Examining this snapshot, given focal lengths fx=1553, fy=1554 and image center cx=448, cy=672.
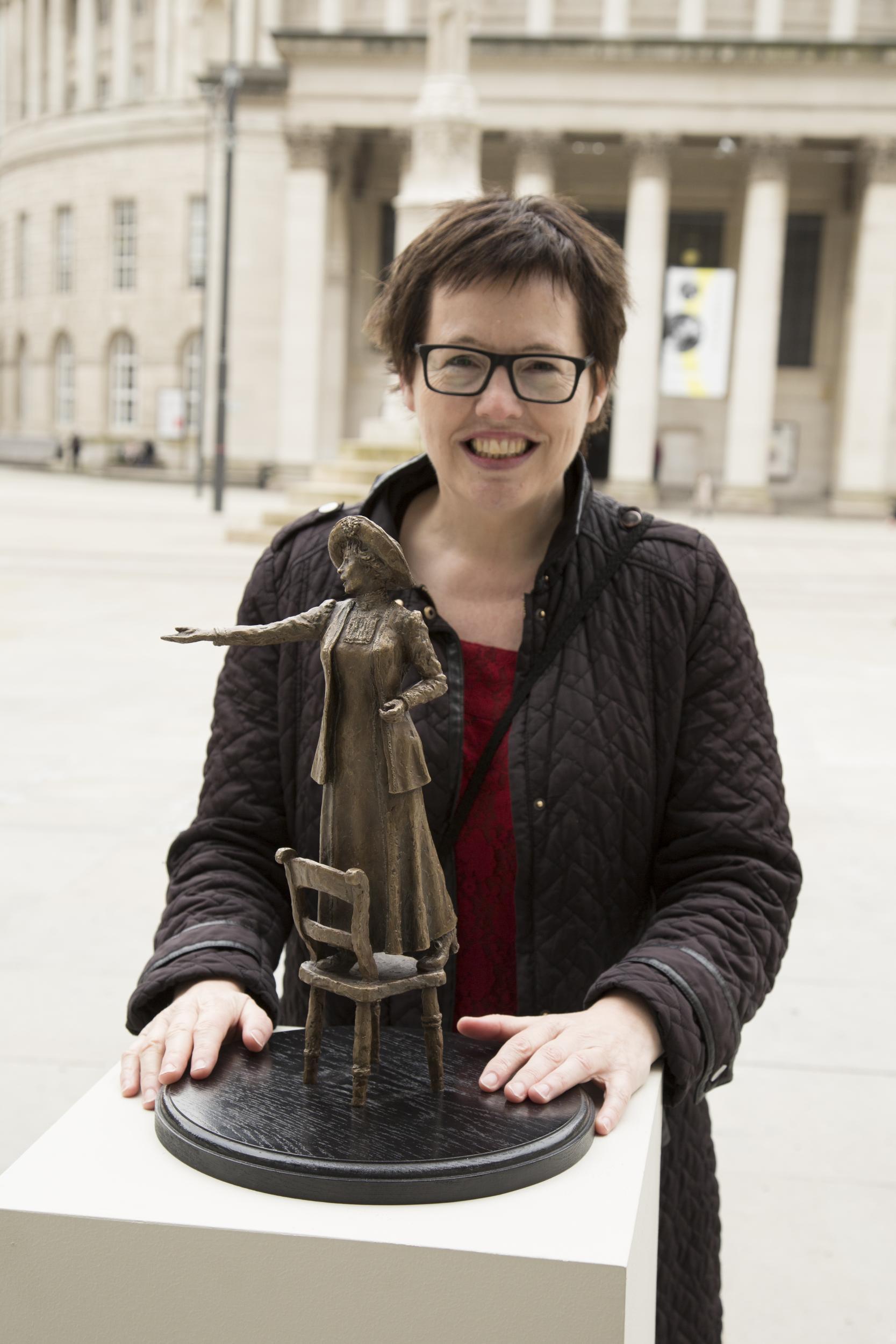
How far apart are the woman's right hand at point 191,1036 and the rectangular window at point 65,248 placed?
6347 centimetres

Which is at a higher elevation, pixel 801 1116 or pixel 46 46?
pixel 46 46

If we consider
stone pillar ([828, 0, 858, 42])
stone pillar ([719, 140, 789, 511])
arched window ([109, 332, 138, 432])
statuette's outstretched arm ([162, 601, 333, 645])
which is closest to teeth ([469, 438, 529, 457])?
statuette's outstretched arm ([162, 601, 333, 645])

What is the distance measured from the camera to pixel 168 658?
515 inches

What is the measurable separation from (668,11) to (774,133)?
10382 mm

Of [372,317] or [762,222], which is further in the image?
[762,222]

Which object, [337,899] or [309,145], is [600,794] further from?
[309,145]

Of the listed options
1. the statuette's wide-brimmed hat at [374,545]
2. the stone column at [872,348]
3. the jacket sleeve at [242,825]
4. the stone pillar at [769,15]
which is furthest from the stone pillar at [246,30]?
the statuette's wide-brimmed hat at [374,545]

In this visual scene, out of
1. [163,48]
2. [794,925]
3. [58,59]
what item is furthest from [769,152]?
[794,925]

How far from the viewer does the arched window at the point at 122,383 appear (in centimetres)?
5906

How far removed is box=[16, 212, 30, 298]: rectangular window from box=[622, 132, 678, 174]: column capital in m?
30.1

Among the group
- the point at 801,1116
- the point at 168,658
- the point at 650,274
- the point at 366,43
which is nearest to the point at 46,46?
the point at 366,43

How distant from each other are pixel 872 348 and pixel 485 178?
15274 mm

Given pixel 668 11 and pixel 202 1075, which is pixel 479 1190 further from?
pixel 668 11

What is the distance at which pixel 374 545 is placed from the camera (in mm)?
2105
